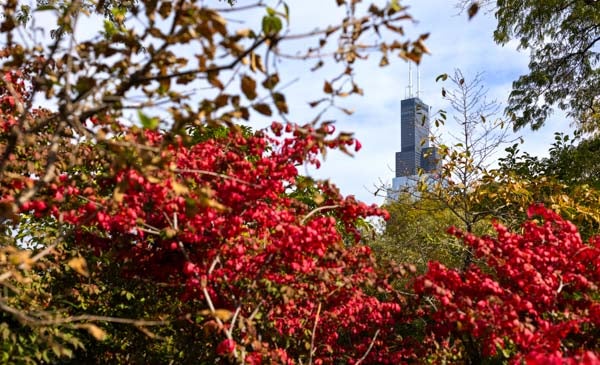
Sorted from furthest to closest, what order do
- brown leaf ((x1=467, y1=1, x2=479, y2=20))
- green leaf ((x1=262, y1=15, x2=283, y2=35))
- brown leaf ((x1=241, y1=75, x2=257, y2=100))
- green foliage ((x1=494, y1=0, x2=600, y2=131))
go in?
green foliage ((x1=494, y1=0, x2=600, y2=131))
brown leaf ((x1=467, y1=1, x2=479, y2=20))
brown leaf ((x1=241, y1=75, x2=257, y2=100))
green leaf ((x1=262, y1=15, x2=283, y2=35))

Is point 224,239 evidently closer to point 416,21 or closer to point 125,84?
point 125,84

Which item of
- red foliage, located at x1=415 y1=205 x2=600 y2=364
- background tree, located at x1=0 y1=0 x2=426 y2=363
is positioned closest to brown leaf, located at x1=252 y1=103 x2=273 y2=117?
background tree, located at x1=0 y1=0 x2=426 y2=363

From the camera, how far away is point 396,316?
221 inches

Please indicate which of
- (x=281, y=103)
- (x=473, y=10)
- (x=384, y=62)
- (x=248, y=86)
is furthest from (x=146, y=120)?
(x=473, y=10)

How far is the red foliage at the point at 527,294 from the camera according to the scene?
13.5ft

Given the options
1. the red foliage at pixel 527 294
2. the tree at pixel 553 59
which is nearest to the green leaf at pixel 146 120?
the red foliage at pixel 527 294

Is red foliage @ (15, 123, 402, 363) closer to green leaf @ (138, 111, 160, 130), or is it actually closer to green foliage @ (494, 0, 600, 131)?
green leaf @ (138, 111, 160, 130)

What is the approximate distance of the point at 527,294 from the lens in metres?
4.71

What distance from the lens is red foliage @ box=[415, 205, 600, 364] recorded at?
4.12 metres

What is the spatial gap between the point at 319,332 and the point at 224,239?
1.76 meters

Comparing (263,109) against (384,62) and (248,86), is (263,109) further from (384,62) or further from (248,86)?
(384,62)

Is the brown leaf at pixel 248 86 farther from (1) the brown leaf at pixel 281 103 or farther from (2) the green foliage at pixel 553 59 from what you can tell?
(2) the green foliage at pixel 553 59

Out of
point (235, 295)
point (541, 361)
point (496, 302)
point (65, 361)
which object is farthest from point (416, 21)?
point (65, 361)

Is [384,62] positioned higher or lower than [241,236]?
higher
